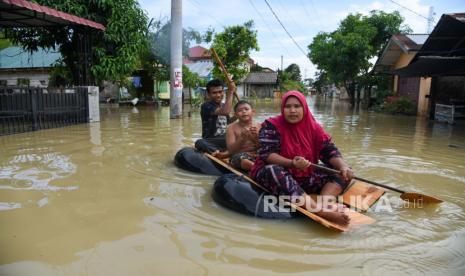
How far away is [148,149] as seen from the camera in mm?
7773

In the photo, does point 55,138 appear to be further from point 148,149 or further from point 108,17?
point 108,17

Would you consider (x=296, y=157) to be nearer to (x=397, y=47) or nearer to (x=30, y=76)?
(x=397, y=47)

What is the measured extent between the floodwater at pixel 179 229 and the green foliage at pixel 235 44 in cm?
1598

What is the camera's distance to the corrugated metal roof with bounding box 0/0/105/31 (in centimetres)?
927

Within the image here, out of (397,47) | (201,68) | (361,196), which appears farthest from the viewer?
(201,68)

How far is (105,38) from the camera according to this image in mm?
13984

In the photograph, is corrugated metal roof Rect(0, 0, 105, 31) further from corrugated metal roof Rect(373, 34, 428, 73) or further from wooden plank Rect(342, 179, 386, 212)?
corrugated metal roof Rect(373, 34, 428, 73)

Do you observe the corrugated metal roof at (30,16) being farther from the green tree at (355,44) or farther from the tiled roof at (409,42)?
the green tree at (355,44)

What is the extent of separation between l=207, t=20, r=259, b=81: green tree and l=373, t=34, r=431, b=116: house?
733cm

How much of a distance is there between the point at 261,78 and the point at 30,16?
37659mm

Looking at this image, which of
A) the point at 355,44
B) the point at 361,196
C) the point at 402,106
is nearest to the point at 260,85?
the point at 355,44

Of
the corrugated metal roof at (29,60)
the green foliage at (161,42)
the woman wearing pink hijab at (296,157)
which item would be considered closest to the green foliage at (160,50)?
the green foliage at (161,42)

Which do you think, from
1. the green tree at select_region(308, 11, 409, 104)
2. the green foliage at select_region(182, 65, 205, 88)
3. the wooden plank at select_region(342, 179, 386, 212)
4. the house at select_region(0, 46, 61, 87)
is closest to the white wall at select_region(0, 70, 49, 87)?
the house at select_region(0, 46, 61, 87)

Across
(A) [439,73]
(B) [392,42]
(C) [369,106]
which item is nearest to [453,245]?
(A) [439,73]
